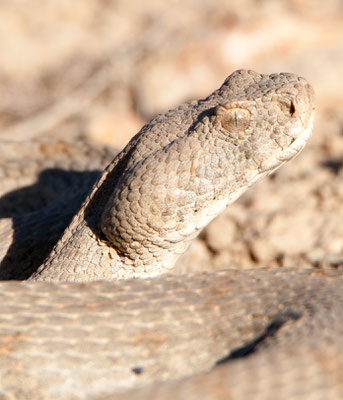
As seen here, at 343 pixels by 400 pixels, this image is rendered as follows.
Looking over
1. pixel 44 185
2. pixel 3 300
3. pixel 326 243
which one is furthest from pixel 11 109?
pixel 3 300

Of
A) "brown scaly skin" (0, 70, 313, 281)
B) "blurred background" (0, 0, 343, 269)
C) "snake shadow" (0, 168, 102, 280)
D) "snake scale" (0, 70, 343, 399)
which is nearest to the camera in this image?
"snake scale" (0, 70, 343, 399)

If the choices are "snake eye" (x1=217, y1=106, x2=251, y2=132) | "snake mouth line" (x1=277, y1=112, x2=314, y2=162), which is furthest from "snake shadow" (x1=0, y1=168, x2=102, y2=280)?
"snake mouth line" (x1=277, y1=112, x2=314, y2=162)

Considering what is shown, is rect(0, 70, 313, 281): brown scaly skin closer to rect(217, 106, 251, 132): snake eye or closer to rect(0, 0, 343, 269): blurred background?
rect(217, 106, 251, 132): snake eye

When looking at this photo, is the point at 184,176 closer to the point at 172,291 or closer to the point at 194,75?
the point at 172,291

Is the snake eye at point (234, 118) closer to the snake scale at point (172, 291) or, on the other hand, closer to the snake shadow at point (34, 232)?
the snake scale at point (172, 291)

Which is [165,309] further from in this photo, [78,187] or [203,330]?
[78,187]

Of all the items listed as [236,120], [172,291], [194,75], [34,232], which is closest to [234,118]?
[236,120]

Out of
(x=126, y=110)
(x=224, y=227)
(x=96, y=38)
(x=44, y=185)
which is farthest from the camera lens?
(x=96, y=38)

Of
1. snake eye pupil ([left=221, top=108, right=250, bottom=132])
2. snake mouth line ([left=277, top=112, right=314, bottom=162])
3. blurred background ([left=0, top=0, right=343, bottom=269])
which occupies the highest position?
snake eye pupil ([left=221, top=108, right=250, bottom=132])
